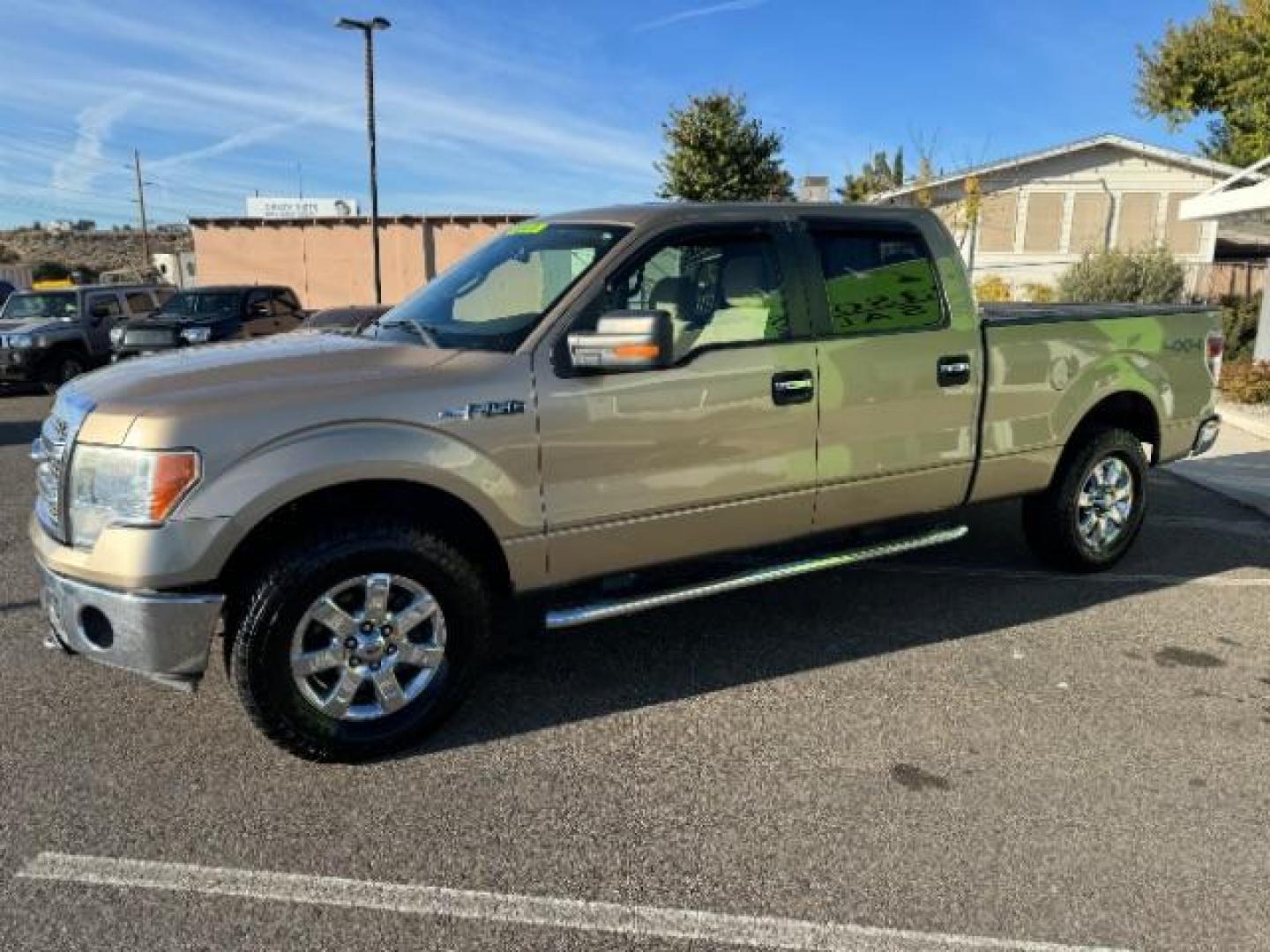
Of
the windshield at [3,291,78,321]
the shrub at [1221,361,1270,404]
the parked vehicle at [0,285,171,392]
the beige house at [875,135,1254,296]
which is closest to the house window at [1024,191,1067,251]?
the beige house at [875,135,1254,296]

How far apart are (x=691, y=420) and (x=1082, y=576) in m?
2.86

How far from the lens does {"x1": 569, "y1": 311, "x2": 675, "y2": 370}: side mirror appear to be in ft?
11.1

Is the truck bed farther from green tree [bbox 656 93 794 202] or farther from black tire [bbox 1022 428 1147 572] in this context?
green tree [bbox 656 93 794 202]

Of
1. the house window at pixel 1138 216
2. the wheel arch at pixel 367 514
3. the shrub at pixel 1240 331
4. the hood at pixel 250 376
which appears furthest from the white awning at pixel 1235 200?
the house window at pixel 1138 216

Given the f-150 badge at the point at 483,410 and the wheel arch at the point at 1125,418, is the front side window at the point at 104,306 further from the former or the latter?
the wheel arch at the point at 1125,418

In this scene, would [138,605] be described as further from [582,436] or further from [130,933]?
[582,436]

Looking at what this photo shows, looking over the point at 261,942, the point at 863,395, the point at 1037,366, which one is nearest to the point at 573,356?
the point at 863,395

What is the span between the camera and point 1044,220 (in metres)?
26.8

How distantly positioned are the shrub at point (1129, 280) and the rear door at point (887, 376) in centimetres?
1412

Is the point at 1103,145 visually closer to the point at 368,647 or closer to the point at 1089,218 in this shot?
the point at 1089,218

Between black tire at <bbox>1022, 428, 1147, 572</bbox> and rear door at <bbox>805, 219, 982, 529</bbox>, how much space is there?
799mm

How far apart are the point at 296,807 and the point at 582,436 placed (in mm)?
1565

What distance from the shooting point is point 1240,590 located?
5254 millimetres

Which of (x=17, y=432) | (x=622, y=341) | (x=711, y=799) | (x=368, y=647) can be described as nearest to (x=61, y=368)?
(x=17, y=432)
